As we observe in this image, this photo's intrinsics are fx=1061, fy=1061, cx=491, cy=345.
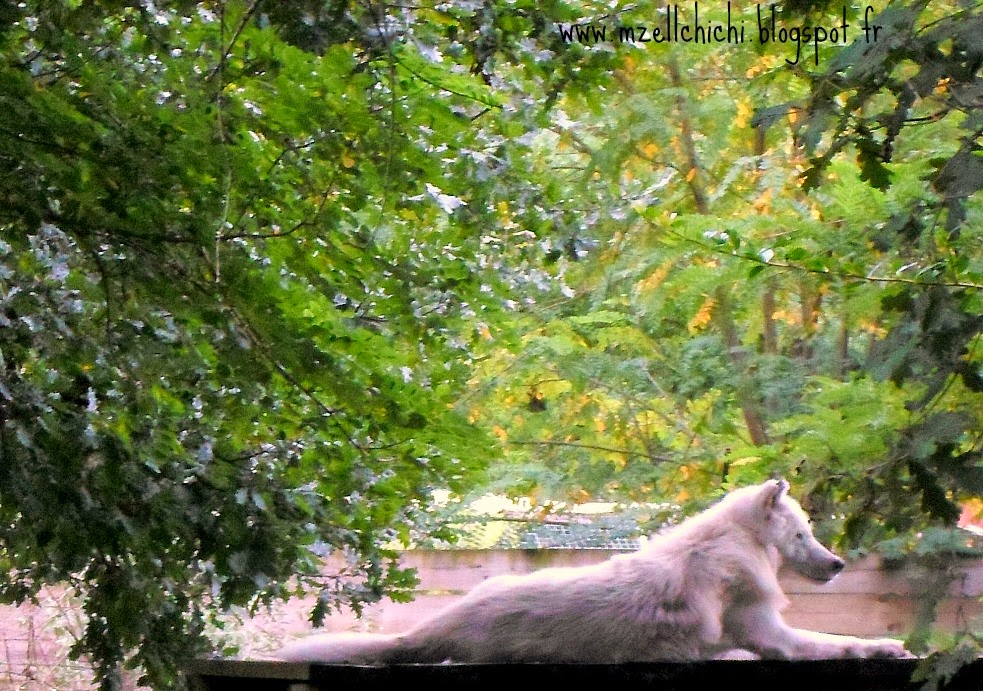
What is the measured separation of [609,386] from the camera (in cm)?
505

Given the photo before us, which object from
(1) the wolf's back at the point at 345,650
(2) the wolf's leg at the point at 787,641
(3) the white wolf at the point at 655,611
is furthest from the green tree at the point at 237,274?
(2) the wolf's leg at the point at 787,641

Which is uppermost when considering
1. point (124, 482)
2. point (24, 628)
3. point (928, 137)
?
point (928, 137)

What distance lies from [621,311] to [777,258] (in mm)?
2729

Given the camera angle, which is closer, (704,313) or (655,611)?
(655,611)

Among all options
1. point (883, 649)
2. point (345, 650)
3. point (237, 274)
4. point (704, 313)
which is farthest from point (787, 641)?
point (704, 313)

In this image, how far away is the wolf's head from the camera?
2830mm

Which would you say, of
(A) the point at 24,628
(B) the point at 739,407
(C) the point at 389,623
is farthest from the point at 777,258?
(A) the point at 24,628

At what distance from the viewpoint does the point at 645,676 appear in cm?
233

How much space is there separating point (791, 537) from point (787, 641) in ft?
0.97

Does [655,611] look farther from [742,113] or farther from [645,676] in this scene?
[742,113]

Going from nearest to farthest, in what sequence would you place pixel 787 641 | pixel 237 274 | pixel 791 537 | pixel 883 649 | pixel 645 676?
pixel 237 274
pixel 645 676
pixel 883 649
pixel 787 641
pixel 791 537

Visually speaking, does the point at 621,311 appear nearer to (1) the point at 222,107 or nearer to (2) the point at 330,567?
(2) the point at 330,567

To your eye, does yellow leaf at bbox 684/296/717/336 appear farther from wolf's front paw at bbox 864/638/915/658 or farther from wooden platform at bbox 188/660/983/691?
wooden platform at bbox 188/660/983/691

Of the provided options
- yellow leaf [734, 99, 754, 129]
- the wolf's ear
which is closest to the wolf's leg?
the wolf's ear
